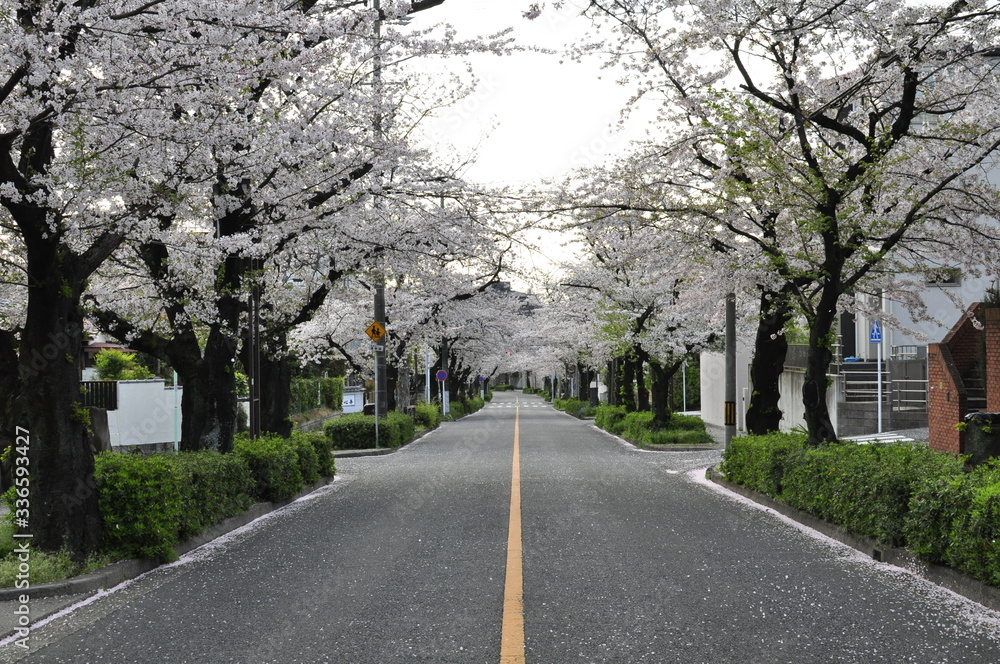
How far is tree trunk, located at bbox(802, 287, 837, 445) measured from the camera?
1294 cm

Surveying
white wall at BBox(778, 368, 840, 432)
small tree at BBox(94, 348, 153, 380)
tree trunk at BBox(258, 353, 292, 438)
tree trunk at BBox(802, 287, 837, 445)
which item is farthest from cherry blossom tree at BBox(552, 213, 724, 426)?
small tree at BBox(94, 348, 153, 380)

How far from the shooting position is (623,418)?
114 ft

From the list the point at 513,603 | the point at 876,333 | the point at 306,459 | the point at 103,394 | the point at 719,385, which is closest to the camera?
the point at 513,603

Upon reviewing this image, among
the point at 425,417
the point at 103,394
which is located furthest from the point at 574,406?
the point at 103,394

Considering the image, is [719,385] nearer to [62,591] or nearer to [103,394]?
[103,394]

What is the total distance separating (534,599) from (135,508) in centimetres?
412

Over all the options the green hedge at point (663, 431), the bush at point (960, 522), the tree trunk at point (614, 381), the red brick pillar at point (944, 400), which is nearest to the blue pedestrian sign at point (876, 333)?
the red brick pillar at point (944, 400)

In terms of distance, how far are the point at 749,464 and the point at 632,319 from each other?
577 inches

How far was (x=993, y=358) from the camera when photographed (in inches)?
635

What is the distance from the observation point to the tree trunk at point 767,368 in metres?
16.8

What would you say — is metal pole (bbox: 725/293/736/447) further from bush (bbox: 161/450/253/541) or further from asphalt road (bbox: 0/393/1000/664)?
bush (bbox: 161/450/253/541)

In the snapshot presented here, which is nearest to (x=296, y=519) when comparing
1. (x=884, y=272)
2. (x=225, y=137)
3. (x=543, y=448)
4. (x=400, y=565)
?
(x=400, y=565)

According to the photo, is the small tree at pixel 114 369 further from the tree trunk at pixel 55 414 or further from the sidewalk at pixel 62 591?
the tree trunk at pixel 55 414

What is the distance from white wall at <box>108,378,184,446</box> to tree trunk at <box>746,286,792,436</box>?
1247 centimetres
